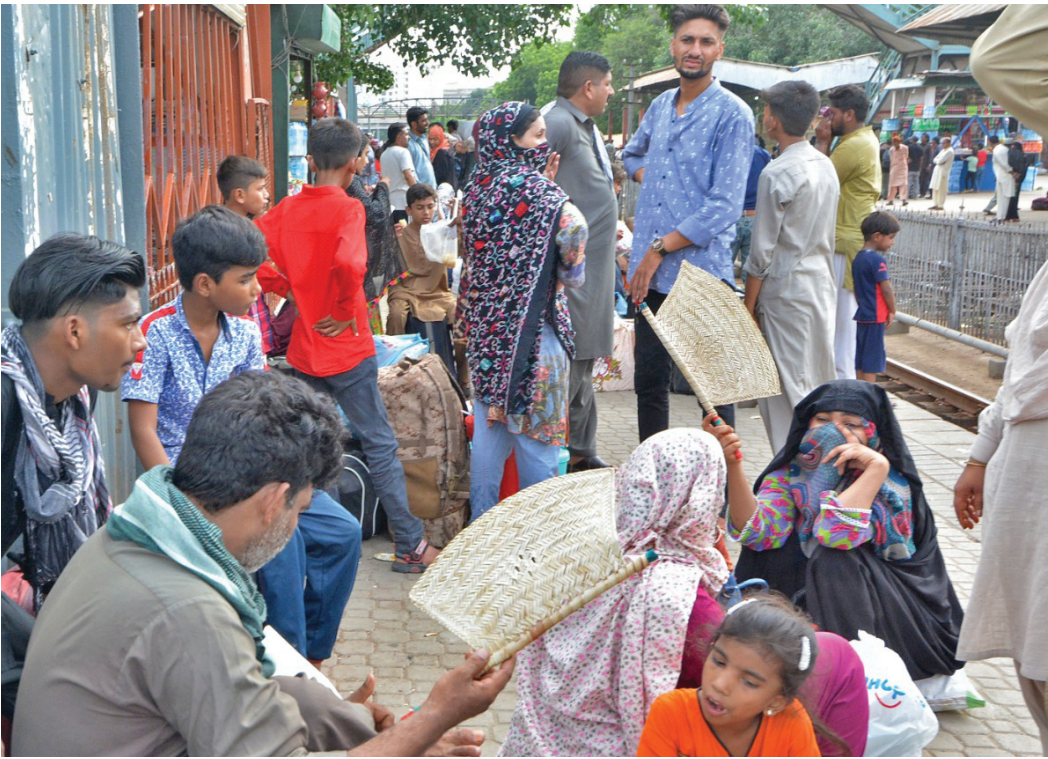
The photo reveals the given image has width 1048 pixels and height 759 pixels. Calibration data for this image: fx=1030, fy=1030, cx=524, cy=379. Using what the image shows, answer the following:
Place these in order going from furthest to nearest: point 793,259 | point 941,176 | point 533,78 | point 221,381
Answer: point 533,78 < point 941,176 < point 793,259 < point 221,381

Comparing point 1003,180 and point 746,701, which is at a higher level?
point 1003,180

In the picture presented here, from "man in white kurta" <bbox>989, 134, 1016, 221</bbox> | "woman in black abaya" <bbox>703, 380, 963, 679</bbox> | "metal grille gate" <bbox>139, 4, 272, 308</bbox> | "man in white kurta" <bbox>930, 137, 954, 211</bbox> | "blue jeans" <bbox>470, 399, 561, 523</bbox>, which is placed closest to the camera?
"woman in black abaya" <bbox>703, 380, 963, 679</bbox>

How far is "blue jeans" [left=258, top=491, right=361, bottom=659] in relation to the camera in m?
3.27

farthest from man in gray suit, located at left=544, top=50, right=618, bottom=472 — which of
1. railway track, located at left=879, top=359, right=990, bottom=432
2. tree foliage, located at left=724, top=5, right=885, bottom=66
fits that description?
tree foliage, located at left=724, top=5, right=885, bottom=66

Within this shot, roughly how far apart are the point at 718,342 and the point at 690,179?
1.39 m

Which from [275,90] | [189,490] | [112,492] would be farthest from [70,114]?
[275,90]

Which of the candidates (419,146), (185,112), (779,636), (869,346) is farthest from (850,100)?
(419,146)

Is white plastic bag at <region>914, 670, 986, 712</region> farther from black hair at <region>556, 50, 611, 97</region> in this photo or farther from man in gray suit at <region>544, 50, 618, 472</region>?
black hair at <region>556, 50, 611, 97</region>

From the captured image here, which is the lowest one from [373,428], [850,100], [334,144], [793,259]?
[373,428]

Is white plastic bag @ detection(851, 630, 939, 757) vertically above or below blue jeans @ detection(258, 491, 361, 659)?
below

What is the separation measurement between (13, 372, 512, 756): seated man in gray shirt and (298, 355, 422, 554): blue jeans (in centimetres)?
251

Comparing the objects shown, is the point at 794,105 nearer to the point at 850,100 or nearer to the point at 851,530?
the point at 850,100

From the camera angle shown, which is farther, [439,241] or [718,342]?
[439,241]

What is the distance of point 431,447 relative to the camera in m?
5.07
